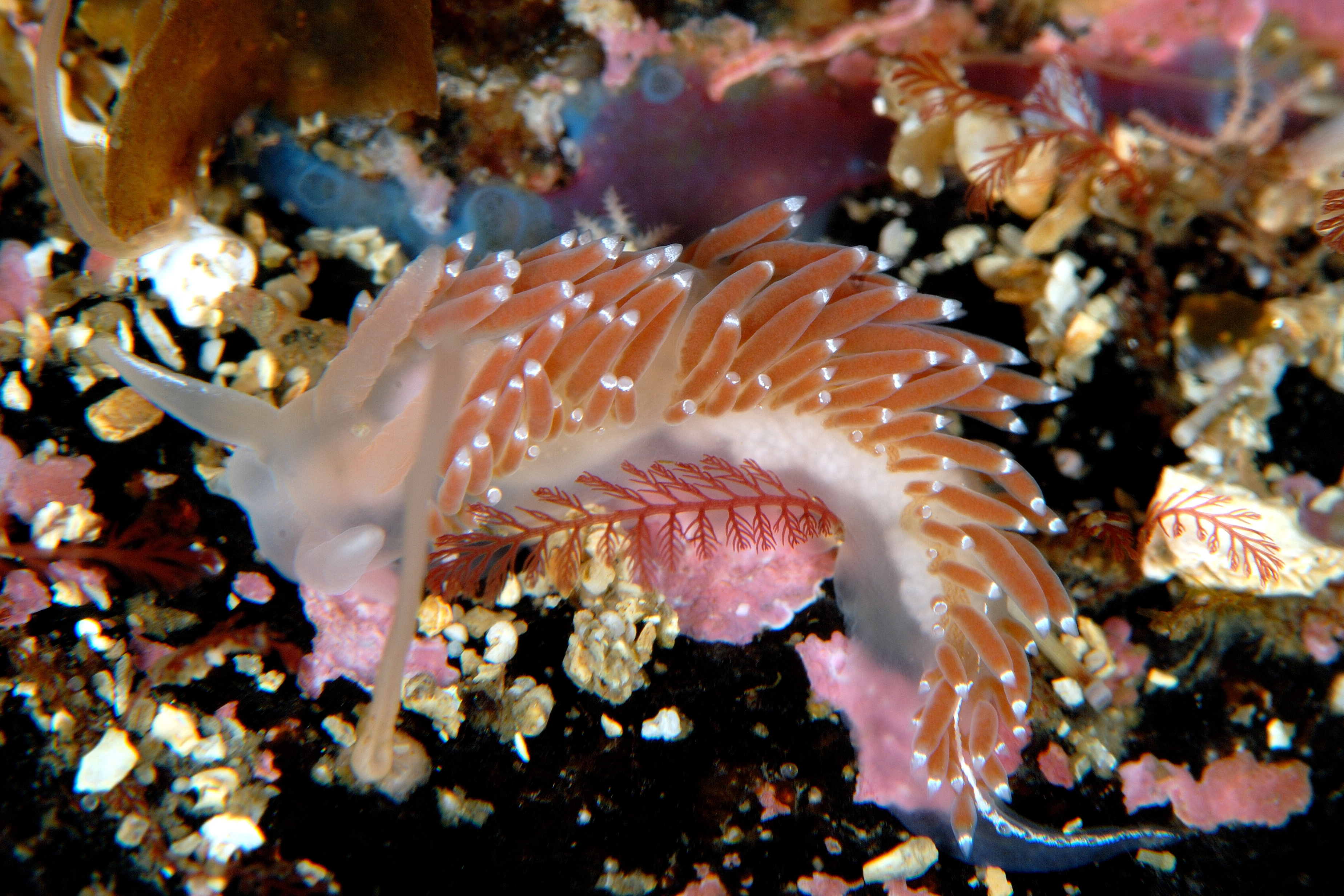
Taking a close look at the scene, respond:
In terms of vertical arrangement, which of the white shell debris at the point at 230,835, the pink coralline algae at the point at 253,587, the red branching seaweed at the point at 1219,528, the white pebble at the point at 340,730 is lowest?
the red branching seaweed at the point at 1219,528

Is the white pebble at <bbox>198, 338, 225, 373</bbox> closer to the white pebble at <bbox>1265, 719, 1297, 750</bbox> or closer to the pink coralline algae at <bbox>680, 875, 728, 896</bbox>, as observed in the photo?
the pink coralline algae at <bbox>680, 875, 728, 896</bbox>

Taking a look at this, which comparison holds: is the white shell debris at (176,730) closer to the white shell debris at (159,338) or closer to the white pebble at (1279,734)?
the white shell debris at (159,338)

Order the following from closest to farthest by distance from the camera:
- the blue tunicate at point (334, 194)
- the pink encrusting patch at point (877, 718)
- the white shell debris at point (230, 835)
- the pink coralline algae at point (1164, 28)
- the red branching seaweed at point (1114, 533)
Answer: the white shell debris at point (230, 835) → the pink encrusting patch at point (877, 718) → the red branching seaweed at point (1114, 533) → the blue tunicate at point (334, 194) → the pink coralline algae at point (1164, 28)

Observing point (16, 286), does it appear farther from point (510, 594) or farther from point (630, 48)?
point (630, 48)

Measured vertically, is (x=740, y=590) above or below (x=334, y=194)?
below

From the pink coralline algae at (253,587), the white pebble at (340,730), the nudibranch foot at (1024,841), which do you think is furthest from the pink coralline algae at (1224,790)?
the pink coralline algae at (253,587)

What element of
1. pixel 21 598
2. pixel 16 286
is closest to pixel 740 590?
pixel 21 598
